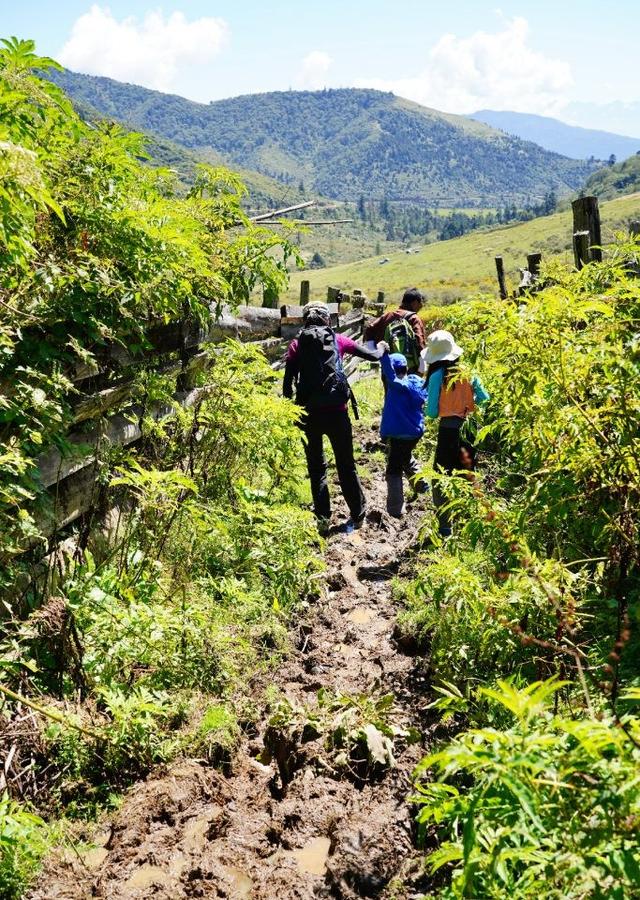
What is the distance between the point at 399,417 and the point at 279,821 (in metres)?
4.39

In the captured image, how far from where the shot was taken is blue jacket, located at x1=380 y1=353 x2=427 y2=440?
22.3 feet

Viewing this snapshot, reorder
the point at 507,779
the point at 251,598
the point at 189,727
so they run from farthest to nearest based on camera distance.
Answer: the point at 251,598, the point at 189,727, the point at 507,779

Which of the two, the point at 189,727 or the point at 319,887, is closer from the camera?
the point at 319,887

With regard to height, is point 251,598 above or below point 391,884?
above

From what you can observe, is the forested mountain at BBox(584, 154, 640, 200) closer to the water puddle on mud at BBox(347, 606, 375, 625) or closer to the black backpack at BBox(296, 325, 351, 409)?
the black backpack at BBox(296, 325, 351, 409)

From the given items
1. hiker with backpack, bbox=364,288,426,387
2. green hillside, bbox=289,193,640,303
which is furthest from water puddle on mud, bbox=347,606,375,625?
green hillside, bbox=289,193,640,303

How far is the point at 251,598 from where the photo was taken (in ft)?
14.8

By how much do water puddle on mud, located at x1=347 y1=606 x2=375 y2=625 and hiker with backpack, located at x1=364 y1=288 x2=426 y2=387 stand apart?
10.5 feet

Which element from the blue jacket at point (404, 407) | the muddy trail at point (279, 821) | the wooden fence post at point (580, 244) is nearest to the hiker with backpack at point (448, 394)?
the blue jacket at point (404, 407)

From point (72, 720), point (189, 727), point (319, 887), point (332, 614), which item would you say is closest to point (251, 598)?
point (332, 614)

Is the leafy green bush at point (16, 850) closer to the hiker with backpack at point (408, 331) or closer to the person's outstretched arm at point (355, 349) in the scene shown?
the person's outstretched arm at point (355, 349)

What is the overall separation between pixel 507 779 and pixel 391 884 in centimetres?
166

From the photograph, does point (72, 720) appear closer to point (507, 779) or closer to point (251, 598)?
point (251, 598)

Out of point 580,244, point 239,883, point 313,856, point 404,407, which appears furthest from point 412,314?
point 239,883
